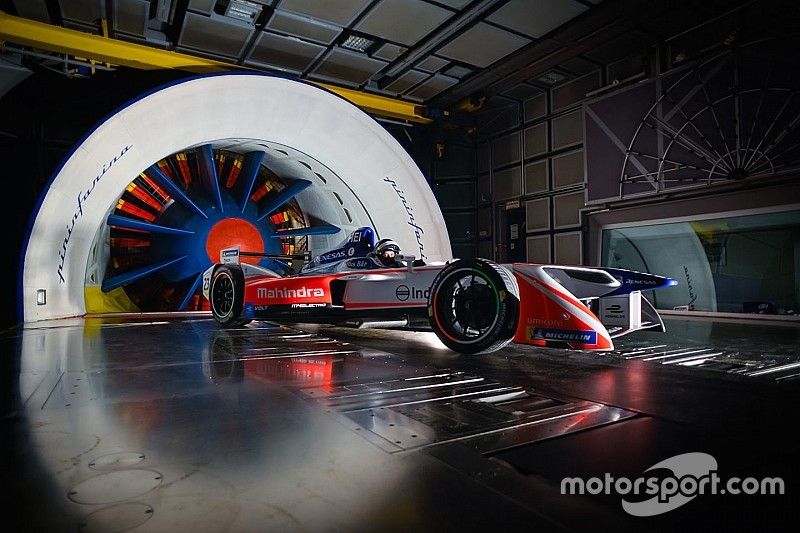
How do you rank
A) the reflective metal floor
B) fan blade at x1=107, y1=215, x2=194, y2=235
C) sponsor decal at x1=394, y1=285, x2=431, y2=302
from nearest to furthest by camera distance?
the reflective metal floor, sponsor decal at x1=394, y1=285, x2=431, y2=302, fan blade at x1=107, y1=215, x2=194, y2=235

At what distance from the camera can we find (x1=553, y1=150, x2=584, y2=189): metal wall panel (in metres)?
9.82

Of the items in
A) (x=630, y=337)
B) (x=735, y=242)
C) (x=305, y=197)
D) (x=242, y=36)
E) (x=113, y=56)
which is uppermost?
(x=242, y=36)

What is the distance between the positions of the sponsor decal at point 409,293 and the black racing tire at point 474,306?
0.71 meters

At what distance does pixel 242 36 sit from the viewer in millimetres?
8055

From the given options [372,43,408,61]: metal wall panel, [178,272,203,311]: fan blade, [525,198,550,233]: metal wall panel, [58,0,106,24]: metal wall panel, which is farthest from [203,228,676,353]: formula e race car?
[525,198,550,233]: metal wall panel

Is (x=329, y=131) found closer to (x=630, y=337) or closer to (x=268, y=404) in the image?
(x=630, y=337)

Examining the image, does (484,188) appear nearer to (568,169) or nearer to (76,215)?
(568,169)

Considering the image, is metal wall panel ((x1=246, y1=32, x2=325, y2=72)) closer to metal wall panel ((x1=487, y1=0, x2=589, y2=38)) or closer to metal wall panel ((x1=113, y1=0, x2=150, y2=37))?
metal wall panel ((x1=113, y1=0, x2=150, y2=37))

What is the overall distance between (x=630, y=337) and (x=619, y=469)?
12.7 feet

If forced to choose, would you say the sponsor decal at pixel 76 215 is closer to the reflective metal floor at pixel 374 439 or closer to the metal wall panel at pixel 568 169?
the reflective metal floor at pixel 374 439

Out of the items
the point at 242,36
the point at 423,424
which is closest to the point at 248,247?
the point at 242,36

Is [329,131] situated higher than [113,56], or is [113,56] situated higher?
[113,56]

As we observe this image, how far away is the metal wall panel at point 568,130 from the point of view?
986cm

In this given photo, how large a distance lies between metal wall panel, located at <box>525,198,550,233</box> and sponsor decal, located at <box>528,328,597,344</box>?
7571mm
